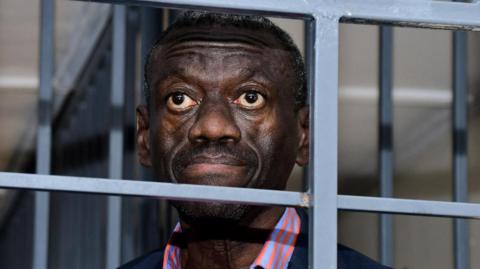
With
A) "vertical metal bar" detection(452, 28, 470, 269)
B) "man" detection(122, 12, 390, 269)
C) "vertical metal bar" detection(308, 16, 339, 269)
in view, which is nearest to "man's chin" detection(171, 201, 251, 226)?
"man" detection(122, 12, 390, 269)

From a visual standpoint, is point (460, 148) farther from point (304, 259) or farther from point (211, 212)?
point (211, 212)

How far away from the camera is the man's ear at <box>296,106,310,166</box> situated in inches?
76.1

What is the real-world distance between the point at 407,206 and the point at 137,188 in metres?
0.31

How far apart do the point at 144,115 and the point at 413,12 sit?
2.42ft

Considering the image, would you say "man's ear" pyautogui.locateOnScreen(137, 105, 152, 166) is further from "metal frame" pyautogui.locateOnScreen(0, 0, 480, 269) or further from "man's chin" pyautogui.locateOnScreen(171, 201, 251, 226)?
"metal frame" pyautogui.locateOnScreen(0, 0, 480, 269)

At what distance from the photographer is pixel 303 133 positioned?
6.40 ft

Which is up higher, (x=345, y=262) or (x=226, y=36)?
(x=226, y=36)

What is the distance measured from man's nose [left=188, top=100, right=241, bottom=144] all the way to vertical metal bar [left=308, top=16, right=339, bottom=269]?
40 cm

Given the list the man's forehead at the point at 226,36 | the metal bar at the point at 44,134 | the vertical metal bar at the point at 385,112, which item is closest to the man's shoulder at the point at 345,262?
the man's forehead at the point at 226,36

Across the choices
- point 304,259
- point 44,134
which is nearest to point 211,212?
point 304,259

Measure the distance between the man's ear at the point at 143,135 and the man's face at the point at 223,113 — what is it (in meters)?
0.06

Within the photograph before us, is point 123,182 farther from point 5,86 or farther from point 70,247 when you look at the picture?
point 5,86

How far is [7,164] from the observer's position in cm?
456

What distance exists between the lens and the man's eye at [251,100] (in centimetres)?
180
